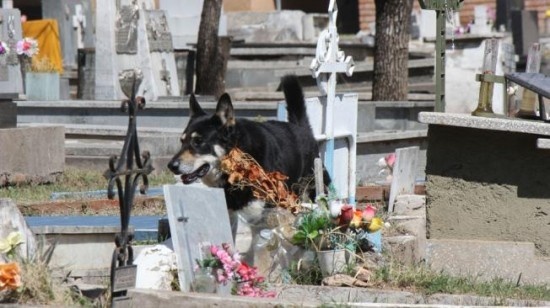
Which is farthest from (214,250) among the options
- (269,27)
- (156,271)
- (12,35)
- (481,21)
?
A: (481,21)

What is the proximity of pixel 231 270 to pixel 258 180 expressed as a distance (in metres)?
1.29

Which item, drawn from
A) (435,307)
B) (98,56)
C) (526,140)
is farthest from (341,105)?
(98,56)

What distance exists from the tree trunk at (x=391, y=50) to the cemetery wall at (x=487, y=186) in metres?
9.91

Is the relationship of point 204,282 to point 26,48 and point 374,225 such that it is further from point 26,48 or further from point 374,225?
point 26,48

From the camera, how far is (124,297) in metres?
6.07

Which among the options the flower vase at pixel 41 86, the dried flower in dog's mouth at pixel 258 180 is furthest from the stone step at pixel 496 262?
the flower vase at pixel 41 86

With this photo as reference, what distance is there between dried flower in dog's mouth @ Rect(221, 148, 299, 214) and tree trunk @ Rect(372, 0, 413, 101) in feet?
33.5

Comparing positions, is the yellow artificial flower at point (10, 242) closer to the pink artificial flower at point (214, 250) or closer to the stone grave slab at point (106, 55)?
the pink artificial flower at point (214, 250)

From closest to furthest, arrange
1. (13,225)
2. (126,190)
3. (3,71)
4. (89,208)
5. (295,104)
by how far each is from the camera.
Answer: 1. (126,190)
2. (13,225)
3. (295,104)
4. (89,208)
5. (3,71)

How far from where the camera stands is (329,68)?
9555 millimetres

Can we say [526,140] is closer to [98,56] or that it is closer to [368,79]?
[98,56]

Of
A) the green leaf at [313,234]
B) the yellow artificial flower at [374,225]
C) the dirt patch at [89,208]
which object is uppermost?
the yellow artificial flower at [374,225]

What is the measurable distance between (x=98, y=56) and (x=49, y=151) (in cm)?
591

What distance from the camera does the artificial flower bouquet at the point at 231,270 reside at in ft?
21.3
